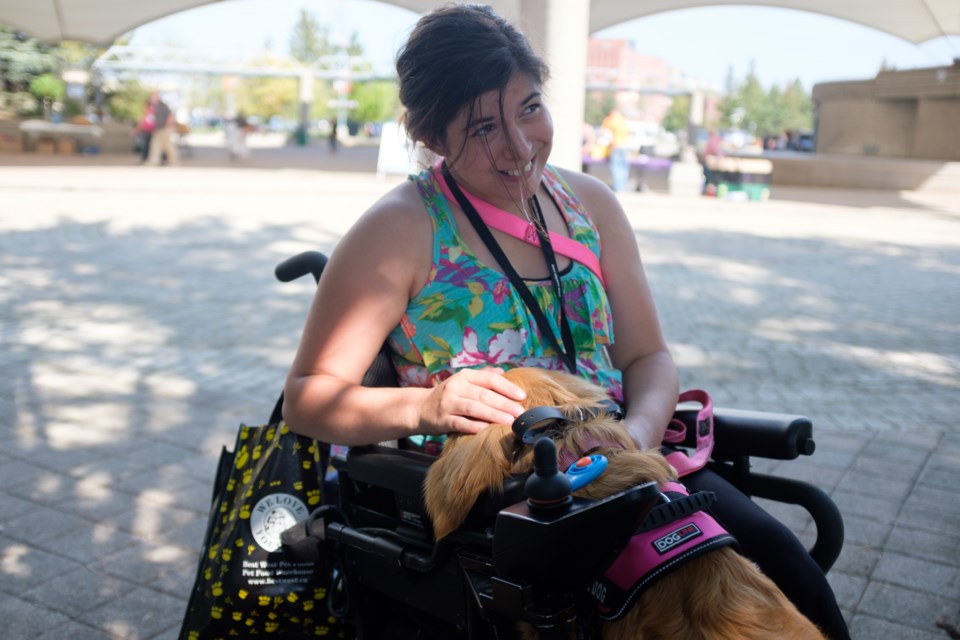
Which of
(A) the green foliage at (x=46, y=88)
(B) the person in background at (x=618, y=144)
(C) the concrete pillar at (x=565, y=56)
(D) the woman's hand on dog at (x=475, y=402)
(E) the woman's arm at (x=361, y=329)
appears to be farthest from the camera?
(A) the green foliage at (x=46, y=88)

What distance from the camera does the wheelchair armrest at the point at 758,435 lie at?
2.18 meters

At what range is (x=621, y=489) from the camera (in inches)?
59.7

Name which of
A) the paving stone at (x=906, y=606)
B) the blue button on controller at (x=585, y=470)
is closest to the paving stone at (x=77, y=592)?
the blue button on controller at (x=585, y=470)

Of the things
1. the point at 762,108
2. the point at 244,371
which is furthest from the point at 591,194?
the point at 762,108

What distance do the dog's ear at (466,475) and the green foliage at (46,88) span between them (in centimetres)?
3380

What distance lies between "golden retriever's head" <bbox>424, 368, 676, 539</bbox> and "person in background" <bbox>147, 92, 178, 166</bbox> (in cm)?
2430

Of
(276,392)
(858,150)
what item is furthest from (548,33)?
(858,150)

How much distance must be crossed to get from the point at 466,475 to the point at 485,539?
0.38 ft

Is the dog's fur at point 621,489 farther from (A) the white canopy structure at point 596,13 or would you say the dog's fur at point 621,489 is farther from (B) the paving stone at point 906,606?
(A) the white canopy structure at point 596,13

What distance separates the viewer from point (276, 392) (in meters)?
5.68

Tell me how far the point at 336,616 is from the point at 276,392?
3718mm

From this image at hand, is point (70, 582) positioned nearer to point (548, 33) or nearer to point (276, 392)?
point (276, 392)

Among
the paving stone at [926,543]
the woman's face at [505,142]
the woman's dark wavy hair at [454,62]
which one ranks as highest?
the woman's dark wavy hair at [454,62]

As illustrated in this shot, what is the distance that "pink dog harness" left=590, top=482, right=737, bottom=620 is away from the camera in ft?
4.66
